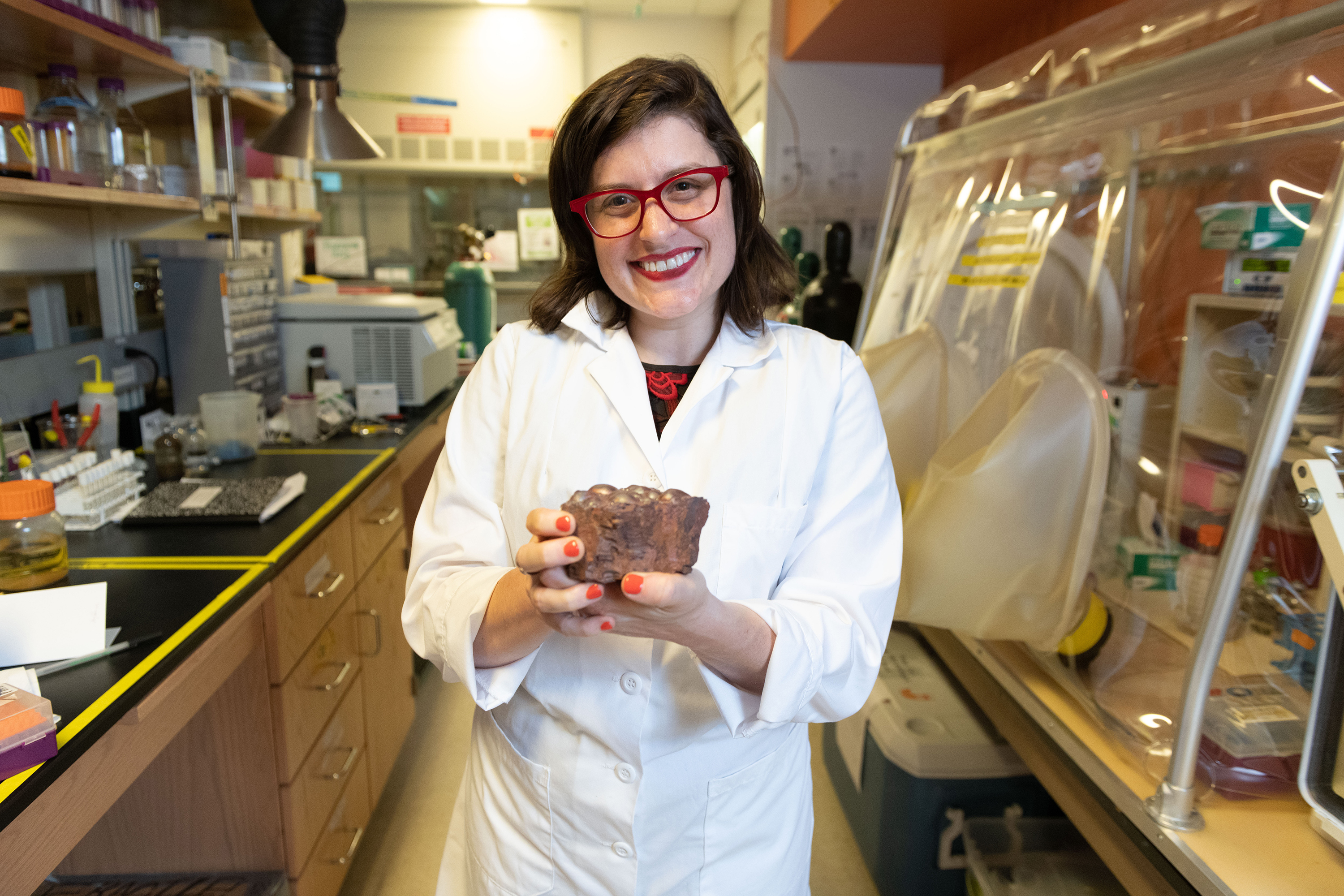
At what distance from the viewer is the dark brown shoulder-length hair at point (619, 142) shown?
1.03 metres

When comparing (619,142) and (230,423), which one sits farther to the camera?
(230,423)

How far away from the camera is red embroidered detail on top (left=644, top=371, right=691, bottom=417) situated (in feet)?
3.76

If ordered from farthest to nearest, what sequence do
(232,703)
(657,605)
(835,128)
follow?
(835,128), (232,703), (657,605)

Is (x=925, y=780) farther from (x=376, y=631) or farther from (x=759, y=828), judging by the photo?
(x=376, y=631)

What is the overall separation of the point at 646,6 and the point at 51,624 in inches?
185

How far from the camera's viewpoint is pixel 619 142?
3.42 ft

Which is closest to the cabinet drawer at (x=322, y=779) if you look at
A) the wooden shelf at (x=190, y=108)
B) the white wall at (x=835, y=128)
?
the wooden shelf at (x=190, y=108)

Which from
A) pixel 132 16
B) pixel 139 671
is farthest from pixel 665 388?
pixel 132 16

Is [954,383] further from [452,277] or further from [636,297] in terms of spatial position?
[452,277]

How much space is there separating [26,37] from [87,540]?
104 cm

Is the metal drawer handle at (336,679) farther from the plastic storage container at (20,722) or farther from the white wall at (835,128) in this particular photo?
the white wall at (835,128)

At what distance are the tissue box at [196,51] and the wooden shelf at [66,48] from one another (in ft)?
0.46

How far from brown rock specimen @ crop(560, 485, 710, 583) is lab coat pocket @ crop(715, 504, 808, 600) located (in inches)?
8.1

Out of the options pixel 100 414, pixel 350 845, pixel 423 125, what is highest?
pixel 423 125
